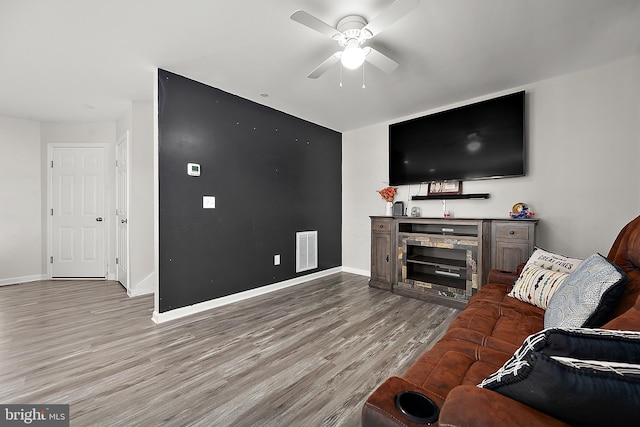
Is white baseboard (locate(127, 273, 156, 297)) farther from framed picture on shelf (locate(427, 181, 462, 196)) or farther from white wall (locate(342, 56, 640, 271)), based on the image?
white wall (locate(342, 56, 640, 271))

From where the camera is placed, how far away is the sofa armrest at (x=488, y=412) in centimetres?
60

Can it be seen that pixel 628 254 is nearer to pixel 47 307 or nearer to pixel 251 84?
pixel 251 84

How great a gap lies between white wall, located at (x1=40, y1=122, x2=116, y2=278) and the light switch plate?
251 centimetres

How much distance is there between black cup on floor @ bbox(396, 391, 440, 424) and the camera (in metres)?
0.78

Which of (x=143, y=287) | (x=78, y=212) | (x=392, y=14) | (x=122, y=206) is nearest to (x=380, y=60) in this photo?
(x=392, y=14)

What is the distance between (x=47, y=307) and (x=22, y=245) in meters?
1.99

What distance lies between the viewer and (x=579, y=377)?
1.88 feet

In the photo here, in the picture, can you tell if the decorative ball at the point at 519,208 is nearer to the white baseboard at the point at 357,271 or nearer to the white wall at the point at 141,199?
the white baseboard at the point at 357,271

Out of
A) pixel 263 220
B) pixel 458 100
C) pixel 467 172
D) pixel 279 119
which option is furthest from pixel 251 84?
pixel 467 172

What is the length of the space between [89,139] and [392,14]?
513 centimetres

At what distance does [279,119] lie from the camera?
12.4ft

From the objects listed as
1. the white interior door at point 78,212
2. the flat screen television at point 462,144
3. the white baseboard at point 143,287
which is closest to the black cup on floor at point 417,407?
the flat screen television at point 462,144

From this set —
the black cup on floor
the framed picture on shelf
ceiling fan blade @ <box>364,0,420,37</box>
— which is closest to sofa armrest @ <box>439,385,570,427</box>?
the black cup on floor

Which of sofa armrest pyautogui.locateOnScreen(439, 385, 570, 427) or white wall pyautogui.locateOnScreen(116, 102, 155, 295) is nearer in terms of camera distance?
sofa armrest pyautogui.locateOnScreen(439, 385, 570, 427)
